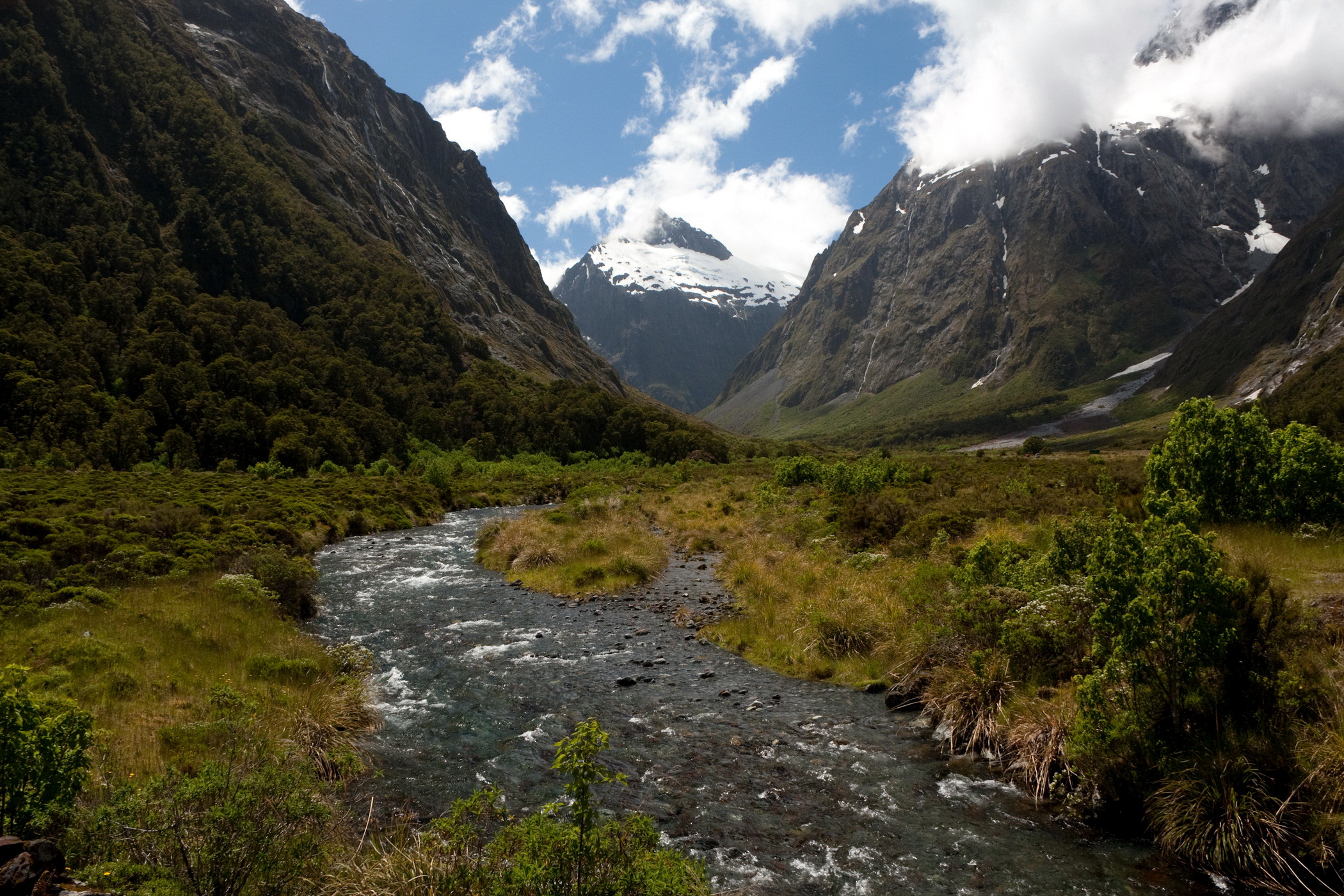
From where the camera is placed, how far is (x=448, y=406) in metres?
137

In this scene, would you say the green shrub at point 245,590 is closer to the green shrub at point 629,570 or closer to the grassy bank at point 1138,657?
the green shrub at point 629,570

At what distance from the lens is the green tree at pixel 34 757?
22.6 feet

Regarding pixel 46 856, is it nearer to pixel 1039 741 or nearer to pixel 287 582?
pixel 1039 741

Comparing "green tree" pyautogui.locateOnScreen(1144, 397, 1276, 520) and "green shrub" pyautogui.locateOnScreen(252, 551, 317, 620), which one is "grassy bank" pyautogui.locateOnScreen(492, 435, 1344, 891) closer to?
"green tree" pyautogui.locateOnScreen(1144, 397, 1276, 520)

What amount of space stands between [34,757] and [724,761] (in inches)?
393

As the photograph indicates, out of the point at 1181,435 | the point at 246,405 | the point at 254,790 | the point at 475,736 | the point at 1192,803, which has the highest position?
the point at 246,405

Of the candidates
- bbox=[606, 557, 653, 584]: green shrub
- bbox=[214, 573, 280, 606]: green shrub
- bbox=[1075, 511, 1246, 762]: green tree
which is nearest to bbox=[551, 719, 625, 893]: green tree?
bbox=[1075, 511, 1246, 762]: green tree

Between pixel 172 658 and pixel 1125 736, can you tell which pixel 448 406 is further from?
pixel 1125 736

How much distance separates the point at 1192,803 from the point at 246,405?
111 metres

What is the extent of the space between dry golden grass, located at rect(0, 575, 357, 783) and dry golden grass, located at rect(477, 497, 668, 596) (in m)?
11.3

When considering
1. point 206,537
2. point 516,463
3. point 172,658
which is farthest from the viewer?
point 516,463

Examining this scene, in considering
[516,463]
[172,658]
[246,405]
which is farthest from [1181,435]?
[246,405]

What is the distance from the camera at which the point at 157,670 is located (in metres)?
14.1

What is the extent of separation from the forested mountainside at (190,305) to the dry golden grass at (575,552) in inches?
2468
